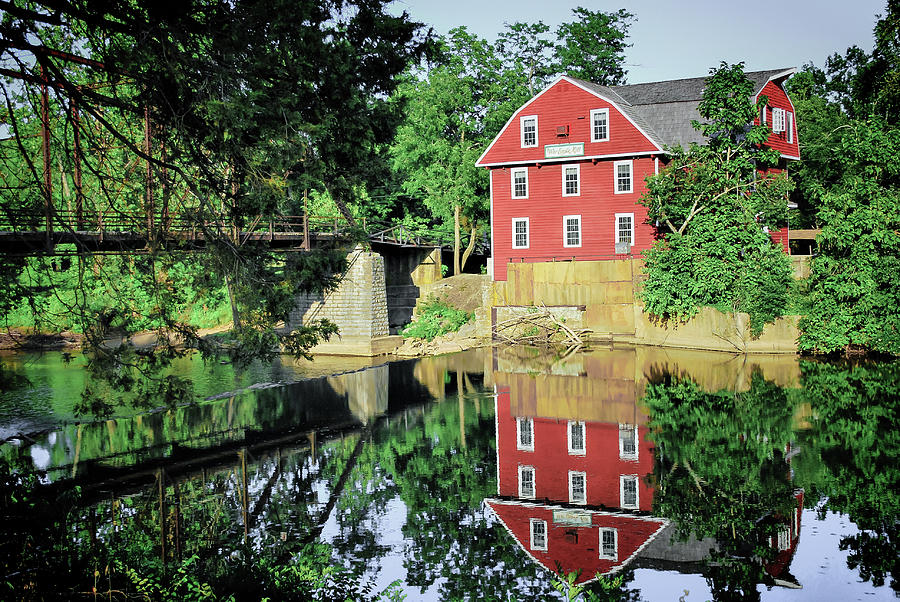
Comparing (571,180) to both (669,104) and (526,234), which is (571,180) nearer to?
(526,234)

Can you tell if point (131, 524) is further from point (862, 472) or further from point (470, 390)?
point (470, 390)

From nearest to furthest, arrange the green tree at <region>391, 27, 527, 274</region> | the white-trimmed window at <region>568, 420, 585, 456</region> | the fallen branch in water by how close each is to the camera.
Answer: the white-trimmed window at <region>568, 420, 585, 456</region>
the fallen branch in water
the green tree at <region>391, 27, 527, 274</region>

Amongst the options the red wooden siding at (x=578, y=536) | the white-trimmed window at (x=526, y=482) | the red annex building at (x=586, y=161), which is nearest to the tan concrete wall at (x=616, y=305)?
the red annex building at (x=586, y=161)

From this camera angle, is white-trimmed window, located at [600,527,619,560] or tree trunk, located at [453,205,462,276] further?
tree trunk, located at [453,205,462,276]

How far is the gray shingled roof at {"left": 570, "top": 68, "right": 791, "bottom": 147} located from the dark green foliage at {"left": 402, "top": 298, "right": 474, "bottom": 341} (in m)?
11.7

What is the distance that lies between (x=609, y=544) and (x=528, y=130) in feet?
97.2

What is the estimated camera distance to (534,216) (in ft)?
133

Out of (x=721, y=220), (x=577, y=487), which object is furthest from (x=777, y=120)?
(x=577, y=487)

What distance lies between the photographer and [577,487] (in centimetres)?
1625

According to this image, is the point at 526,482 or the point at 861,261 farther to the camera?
the point at 861,261

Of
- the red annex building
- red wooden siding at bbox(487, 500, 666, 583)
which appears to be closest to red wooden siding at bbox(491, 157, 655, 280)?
the red annex building

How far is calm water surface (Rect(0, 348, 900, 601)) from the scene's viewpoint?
38.4 feet

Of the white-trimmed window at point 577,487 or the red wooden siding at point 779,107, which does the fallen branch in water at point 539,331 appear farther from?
the white-trimmed window at point 577,487

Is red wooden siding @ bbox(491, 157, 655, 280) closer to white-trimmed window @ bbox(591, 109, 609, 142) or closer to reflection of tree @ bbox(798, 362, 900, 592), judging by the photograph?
white-trimmed window @ bbox(591, 109, 609, 142)
